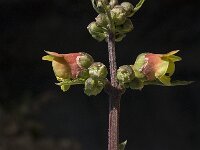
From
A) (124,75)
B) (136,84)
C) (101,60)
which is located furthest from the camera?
(101,60)

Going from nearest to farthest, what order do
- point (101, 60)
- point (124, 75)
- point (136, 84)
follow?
point (124, 75)
point (136, 84)
point (101, 60)

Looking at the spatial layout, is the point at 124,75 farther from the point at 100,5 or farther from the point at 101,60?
the point at 101,60

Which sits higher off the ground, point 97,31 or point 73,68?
point 97,31

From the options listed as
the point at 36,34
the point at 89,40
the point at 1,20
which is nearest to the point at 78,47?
the point at 89,40

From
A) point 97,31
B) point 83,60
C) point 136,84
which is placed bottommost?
point 136,84

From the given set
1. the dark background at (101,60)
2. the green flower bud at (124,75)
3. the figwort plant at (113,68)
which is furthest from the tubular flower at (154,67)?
the dark background at (101,60)

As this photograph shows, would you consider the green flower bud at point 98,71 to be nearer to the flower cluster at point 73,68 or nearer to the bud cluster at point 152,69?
the flower cluster at point 73,68

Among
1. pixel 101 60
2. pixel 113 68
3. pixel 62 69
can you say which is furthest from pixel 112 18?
pixel 101 60

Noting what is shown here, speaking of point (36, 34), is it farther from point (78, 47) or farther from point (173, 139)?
point (173, 139)

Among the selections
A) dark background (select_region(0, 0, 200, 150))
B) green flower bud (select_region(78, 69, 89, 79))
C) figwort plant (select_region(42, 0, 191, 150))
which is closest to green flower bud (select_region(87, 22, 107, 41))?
figwort plant (select_region(42, 0, 191, 150))
